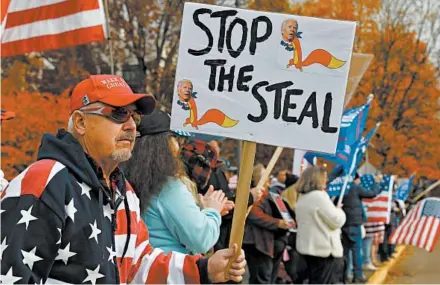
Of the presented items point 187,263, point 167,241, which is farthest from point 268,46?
point 167,241

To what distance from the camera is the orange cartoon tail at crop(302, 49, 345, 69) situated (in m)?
3.59

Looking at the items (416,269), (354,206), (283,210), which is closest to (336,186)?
(354,206)

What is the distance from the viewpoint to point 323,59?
11.8 feet

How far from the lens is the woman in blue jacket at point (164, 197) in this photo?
4.37m

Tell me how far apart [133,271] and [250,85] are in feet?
3.06

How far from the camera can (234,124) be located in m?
3.68

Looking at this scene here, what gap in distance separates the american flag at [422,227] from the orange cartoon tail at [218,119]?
956 centimetres

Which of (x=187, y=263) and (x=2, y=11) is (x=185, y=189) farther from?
(x=2, y=11)

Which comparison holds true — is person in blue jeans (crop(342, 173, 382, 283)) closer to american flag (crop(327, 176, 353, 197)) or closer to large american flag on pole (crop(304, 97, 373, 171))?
american flag (crop(327, 176, 353, 197))

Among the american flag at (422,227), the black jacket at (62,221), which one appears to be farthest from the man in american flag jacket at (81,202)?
the american flag at (422,227)

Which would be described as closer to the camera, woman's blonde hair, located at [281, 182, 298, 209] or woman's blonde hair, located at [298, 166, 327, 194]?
woman's blonde hair, located at [298, 166, 327, 194]

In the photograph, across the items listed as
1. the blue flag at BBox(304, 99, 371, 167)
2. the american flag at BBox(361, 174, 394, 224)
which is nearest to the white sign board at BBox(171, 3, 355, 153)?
the blue flag at BBox(304, 99, 371, 167)

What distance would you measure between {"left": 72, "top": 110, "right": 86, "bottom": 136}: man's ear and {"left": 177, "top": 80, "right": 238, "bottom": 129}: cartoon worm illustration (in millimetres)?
758

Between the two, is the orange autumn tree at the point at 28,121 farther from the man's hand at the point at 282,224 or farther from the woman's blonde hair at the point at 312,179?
the woman's blonde hair at the point at 312,179
